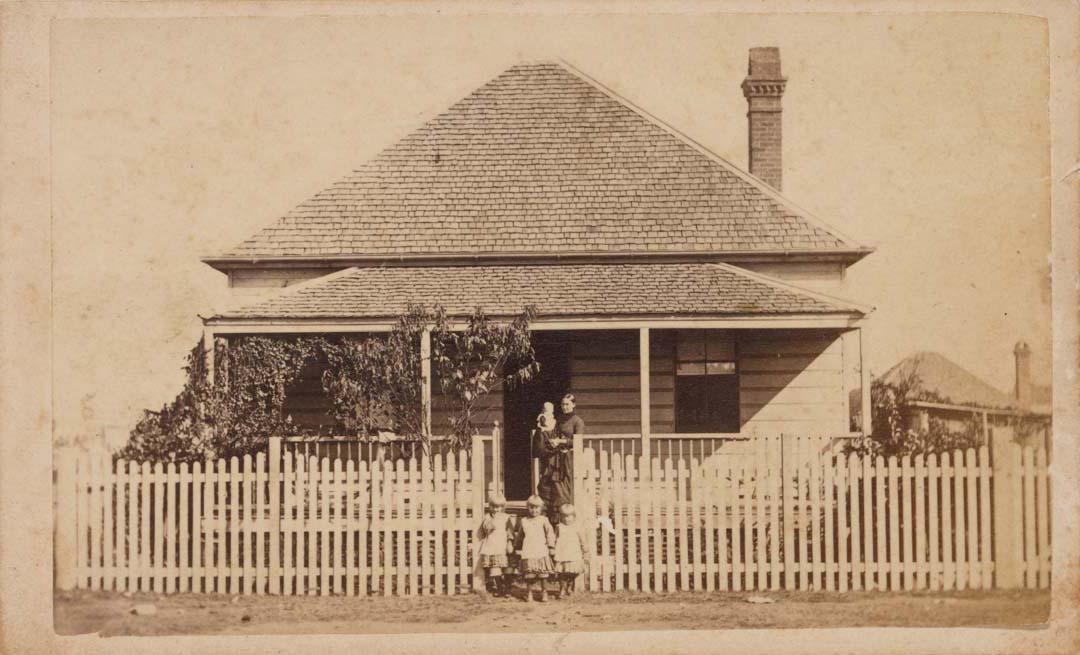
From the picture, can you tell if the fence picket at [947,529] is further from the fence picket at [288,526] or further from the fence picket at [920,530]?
the fence picket at [288,526]

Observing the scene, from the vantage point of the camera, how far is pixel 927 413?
1477 cm

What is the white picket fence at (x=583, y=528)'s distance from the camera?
966cm

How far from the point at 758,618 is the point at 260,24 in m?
7.48

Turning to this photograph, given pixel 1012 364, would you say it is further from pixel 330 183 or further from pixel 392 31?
pixel 330 183

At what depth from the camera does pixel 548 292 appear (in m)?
14.2

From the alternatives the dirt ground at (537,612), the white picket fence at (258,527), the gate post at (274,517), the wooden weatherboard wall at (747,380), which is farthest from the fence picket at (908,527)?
the wooden weatherboard wall at (747,380)

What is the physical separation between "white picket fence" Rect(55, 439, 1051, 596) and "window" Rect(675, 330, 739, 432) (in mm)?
5315

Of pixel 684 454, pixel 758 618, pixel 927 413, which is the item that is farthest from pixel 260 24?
pixel 927 413

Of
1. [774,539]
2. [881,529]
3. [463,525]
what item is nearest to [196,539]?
[463,525]

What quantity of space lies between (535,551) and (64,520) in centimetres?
449

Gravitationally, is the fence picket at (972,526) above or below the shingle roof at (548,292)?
below

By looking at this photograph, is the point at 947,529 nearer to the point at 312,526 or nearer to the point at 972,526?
the point at 972,526

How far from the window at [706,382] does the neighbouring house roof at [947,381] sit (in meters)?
2.44

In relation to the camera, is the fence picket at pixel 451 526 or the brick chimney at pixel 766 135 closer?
the fence picket at pixel 451 526
